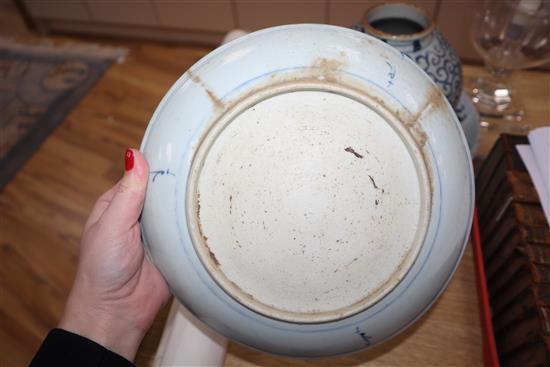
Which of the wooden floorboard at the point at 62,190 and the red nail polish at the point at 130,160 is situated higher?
the red nail polish at the point at 130,160

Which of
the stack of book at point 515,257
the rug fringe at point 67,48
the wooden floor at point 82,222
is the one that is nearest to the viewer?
the stack of book at point 515,257

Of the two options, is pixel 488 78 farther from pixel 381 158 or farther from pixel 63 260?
pixel 63 260

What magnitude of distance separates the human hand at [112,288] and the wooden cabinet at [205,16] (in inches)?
65.7

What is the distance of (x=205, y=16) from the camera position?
228 centimetres

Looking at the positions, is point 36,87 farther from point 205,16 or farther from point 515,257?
point 515,257

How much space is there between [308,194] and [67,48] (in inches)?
99.0

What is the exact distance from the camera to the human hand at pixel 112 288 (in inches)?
24.9

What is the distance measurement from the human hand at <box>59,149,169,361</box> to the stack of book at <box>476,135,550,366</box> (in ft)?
1.91

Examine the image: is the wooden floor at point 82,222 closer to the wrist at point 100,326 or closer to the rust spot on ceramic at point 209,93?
the wrist at point 100,326

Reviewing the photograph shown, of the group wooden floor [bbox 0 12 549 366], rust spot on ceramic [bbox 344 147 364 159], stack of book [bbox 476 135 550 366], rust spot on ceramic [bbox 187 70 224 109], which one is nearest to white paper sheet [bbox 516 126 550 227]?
stack of book [bbox 476 135 550 366]

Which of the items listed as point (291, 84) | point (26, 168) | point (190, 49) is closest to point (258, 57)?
point (291, 84)

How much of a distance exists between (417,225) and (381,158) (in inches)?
3.4

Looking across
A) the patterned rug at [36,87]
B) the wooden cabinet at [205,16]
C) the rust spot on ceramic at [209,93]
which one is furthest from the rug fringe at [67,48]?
the rust spot on ceramic at [209,93]

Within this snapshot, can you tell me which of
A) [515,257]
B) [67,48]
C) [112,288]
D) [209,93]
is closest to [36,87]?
[67,48]
